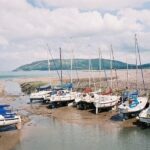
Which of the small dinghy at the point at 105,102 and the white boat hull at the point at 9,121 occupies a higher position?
the small dinghy at the point at 105,102

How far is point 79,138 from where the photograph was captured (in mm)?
37531

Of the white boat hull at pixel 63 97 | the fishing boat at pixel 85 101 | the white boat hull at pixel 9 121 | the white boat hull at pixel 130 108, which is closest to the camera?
the white boat hull at pixel 9 121

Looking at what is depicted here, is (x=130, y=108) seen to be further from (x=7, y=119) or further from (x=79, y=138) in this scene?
(x=7, y=119)

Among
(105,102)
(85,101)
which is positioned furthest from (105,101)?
(85,101)

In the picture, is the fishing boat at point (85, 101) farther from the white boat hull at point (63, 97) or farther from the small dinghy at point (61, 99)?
the small dinghy at point (61, 99)

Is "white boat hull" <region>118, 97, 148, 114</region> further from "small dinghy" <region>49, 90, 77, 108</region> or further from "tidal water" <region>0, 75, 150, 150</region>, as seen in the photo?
"small dinghy" <region>49, 90, 77, 108</region>

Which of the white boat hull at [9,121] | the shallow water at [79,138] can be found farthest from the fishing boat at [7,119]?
the shallow water at [79,138]

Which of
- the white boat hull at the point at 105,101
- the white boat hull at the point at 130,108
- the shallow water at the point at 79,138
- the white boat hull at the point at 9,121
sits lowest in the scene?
the shallow water at the point at 79,138

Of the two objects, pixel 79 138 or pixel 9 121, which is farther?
pixel 9 121

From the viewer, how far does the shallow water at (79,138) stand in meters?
34.6

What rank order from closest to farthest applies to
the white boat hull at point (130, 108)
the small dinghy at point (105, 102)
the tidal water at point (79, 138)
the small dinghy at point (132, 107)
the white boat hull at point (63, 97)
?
the tidal water at point (79, 138) < the white boat hull at point (130, 108) < the small dinghy at point (132, 107) < the small dinghy at point (105, 102) < the white boat hull at point (63, 97)

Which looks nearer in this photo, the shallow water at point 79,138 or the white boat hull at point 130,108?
the shallow water at point 79,138

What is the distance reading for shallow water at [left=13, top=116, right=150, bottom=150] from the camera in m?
34.6

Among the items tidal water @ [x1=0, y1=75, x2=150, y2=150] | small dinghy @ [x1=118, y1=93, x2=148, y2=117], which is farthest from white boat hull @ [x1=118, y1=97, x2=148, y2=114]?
tidal water @ [x1=0, y1=75, x2=150, y2=150]
